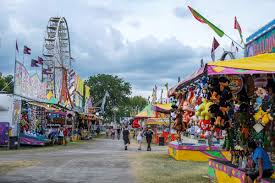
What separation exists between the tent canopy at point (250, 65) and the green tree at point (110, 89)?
80.5 meters

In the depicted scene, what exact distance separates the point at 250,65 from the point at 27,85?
2208 centimetres

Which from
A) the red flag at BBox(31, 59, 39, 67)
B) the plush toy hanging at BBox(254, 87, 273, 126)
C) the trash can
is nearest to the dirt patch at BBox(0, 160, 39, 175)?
the plush toy hanging at BBox(254, 87, 273, 126)

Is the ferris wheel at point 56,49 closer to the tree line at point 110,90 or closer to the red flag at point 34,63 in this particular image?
the red flag at point 34,63

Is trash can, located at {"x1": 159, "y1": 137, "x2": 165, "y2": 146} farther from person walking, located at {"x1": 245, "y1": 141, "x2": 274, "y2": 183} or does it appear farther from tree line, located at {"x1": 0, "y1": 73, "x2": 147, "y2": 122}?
tree line, located at {"x1": 0, "y1": 73, "x2": 147, "y2": 122}

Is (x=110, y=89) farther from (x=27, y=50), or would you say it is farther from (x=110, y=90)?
(x=27, y=50)

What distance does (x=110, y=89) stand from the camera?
89.5 metres

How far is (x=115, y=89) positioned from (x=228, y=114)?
259ft

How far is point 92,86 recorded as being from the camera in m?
90.8

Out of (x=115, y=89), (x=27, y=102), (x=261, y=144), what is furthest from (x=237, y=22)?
(x=115, y=89)

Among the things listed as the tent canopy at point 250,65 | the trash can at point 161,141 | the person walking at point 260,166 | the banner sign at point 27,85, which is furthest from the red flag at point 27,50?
the person walking at point 260,166

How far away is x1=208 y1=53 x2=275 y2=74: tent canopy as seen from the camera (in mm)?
7406

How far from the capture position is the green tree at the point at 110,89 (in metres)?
89.3

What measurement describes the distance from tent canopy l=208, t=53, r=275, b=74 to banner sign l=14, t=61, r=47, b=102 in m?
19.4

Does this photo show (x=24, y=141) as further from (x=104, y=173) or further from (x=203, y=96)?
(x=203, y=96)
